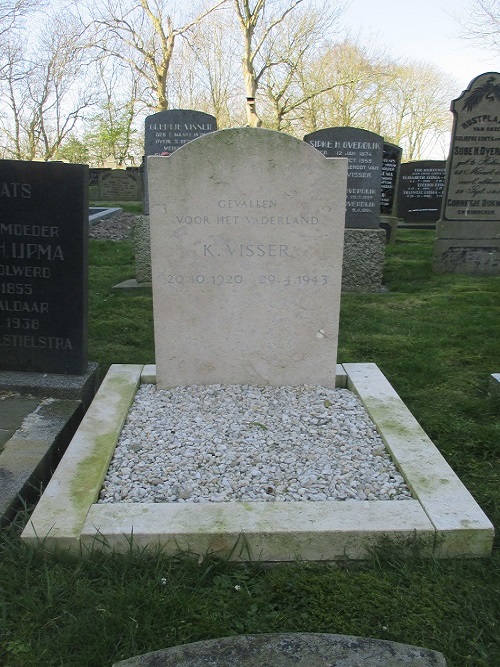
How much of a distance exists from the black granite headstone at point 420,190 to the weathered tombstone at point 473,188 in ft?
22.2

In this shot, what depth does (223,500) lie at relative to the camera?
265cm

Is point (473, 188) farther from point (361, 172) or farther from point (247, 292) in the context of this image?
point (247, 292)

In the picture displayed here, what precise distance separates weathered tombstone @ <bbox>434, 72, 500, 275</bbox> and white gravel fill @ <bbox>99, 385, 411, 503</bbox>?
5.47m

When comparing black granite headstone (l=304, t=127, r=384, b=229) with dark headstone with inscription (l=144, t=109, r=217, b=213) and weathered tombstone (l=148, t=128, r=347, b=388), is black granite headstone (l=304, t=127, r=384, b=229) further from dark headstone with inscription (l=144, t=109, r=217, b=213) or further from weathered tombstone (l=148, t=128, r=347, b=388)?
weathered tombstone (l=148, t=128, r=347, b=388)

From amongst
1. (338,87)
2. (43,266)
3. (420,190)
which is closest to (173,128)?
(43,266)

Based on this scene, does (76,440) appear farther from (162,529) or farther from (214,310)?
(214,310)

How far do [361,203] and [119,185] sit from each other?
50.8ft

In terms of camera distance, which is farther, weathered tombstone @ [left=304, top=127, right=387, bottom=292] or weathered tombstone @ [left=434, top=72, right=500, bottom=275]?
weathered tombstone @ [left=434, top=72, right=500, bottom=275]

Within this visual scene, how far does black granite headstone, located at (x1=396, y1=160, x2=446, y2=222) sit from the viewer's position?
14.9m

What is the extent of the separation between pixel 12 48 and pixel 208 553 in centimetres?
2761

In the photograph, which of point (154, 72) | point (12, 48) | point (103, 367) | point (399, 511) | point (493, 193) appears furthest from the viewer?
point (154, 72)

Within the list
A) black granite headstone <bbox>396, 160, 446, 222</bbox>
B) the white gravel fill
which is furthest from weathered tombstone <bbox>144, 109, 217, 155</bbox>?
black granite headstone <bbox>396, 160, 446, 222</bbox>

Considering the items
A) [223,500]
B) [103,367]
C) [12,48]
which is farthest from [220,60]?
[223,500]

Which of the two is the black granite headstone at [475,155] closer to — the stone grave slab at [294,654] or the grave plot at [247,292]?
the grave plot at [247,292]
